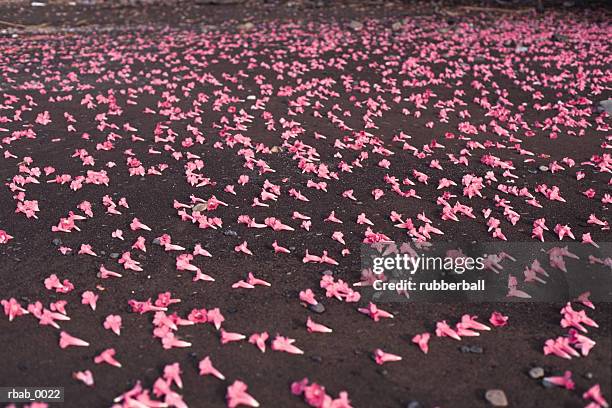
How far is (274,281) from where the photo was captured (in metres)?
5.78

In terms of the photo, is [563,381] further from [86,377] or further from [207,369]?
[86,377]

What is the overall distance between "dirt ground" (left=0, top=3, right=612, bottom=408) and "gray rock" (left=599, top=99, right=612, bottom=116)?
26 centimetres

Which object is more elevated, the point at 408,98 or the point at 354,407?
the point at 408,98

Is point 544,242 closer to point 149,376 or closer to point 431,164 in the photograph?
point 431,164

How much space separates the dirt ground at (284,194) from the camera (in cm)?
452

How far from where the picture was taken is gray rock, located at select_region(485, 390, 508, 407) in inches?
163

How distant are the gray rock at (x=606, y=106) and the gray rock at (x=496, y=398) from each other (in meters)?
9.19

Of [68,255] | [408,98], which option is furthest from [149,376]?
[408,98]

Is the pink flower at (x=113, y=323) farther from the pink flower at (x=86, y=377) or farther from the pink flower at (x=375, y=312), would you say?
the pink flower at (x=375, y=312)

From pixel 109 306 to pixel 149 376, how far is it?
1.19 meters

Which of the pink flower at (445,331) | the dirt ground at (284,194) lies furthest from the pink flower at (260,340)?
the pink flower at (445,331)

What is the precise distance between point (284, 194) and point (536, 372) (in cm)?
437

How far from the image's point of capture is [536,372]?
14.6ft

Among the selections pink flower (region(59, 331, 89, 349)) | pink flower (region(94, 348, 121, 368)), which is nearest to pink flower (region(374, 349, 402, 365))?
pink flower (region(94, 348, 121, 368))
